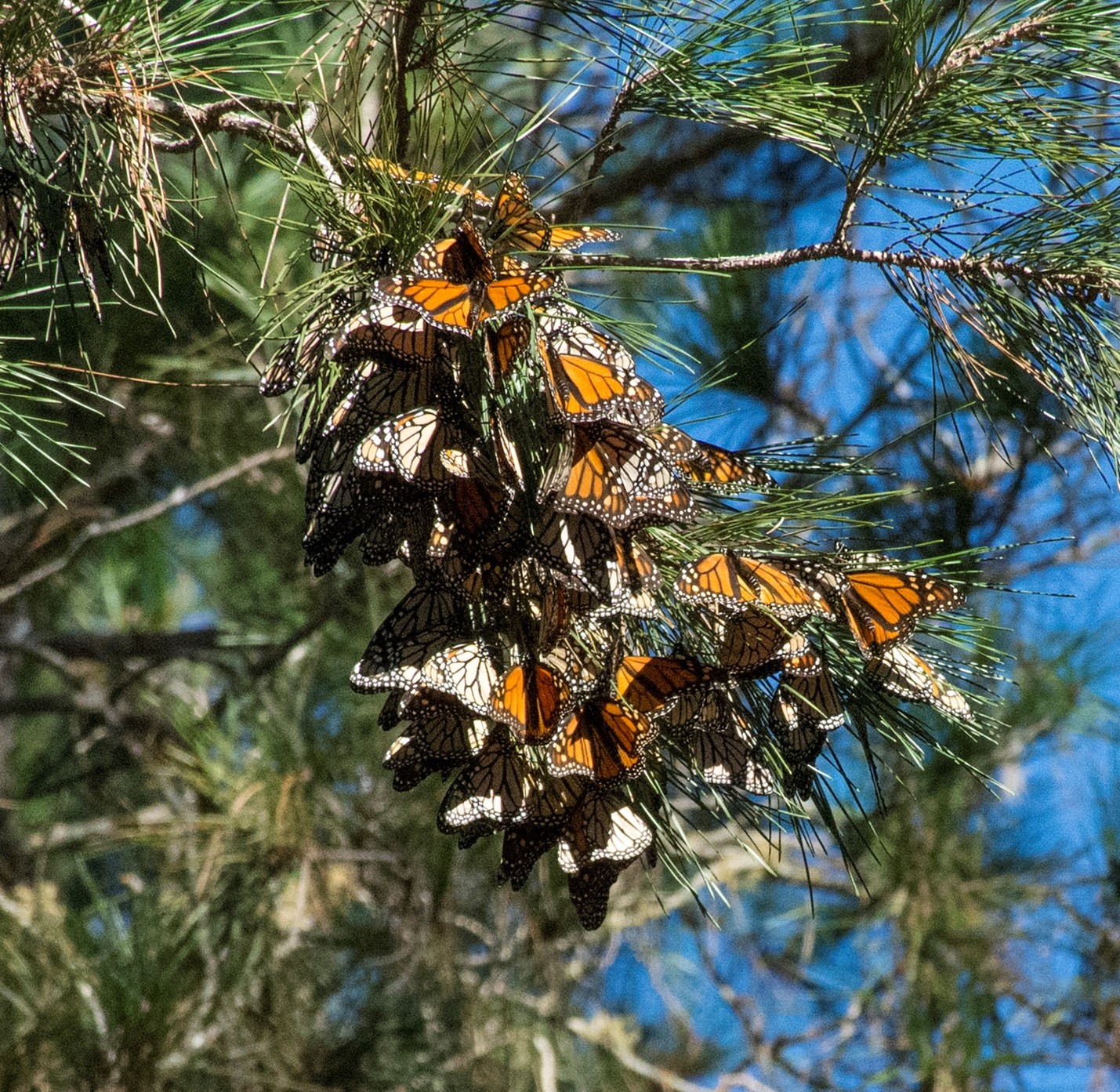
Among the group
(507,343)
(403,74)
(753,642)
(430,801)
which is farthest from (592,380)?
(430,801)

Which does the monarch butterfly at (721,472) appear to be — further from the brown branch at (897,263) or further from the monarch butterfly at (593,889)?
the monarch butterfly at (593,889)

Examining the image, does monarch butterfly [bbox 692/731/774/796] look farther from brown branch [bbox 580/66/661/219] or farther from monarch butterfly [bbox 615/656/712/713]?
brown branch [bbox 580/66/661/219]

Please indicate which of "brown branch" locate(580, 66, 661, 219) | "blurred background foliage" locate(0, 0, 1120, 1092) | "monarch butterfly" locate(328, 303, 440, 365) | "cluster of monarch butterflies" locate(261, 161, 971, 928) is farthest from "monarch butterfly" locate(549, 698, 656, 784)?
"blurred background foliage" locate(0, 0, 1120, 1092)

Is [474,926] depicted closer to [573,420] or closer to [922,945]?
[922,945]

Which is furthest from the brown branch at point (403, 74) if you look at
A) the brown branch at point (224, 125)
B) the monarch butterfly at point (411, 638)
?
the monarch butterfly at point (411, 638)

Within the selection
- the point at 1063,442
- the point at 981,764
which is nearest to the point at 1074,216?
the point at 1063,442

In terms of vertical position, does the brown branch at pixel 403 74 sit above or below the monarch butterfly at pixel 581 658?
above
